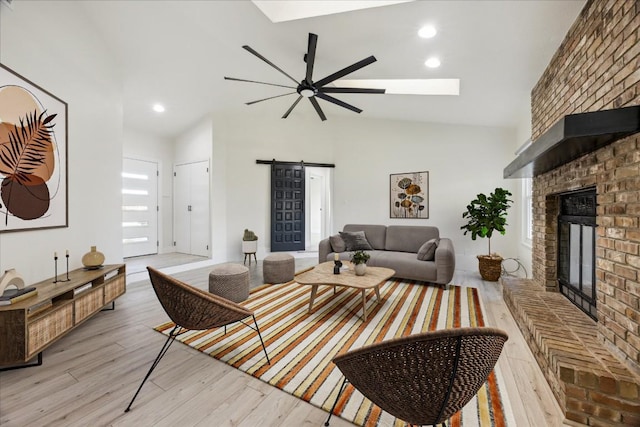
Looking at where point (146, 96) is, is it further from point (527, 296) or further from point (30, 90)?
point (527, 296)

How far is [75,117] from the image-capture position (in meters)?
2.86

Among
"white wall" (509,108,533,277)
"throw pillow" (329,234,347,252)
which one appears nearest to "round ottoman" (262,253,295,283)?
"throw pillow" (329,234,347,252)

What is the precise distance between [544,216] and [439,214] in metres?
2.25

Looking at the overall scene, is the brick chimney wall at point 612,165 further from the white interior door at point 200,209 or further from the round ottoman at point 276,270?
the white interior door at point 200,209

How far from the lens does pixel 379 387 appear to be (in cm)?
105

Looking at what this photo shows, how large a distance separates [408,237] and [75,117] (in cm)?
472

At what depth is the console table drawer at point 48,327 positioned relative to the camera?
1.79 metres

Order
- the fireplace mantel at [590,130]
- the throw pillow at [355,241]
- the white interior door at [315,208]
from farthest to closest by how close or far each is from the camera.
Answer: the white interior door at [315,208] < the throw pillow at [355,241] < the fireplace mantel at [590,130]

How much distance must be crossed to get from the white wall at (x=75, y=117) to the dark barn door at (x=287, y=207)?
291 centimetres

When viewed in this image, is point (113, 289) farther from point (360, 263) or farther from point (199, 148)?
point (199, 148)

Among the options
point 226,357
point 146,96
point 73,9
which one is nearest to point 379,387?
point 226,357

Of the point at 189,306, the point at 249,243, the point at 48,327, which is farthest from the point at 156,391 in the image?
the point at 249,243

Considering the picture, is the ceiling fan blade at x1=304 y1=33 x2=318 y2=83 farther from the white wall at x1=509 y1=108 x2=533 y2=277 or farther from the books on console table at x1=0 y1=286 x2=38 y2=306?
the white wall at x1=509 y1=108 x2=533 y2=277

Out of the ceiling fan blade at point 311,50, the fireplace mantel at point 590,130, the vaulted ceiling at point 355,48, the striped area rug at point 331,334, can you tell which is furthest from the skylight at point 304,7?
the striped area rug at point 331,334
